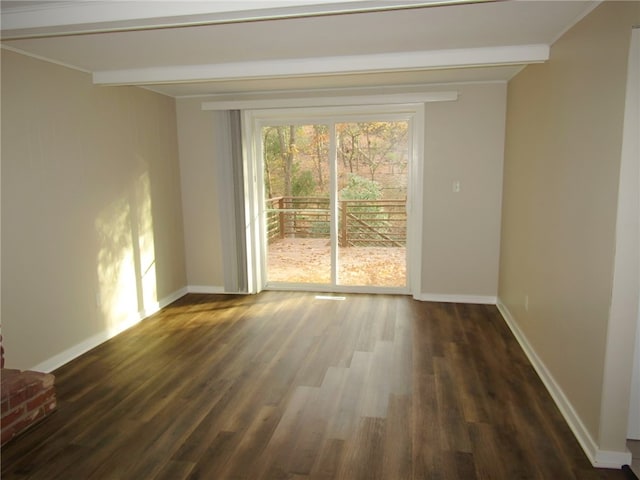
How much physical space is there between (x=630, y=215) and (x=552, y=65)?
1498 millimetres

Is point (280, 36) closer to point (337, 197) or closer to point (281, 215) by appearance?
point (337, 197)

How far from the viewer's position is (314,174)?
17.1ft

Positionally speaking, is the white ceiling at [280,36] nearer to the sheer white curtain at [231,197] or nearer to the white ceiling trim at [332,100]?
the white ceiling trim at [332,100]

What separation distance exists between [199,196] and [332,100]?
192cm

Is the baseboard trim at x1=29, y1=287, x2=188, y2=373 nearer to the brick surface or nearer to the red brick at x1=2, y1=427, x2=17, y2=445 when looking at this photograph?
the brick surface

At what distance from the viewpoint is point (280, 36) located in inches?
114

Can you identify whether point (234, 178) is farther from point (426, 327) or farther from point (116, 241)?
point (426, 327)

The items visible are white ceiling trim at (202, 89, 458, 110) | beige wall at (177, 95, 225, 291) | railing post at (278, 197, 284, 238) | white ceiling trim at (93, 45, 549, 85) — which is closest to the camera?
white ceiling trim at (93, 45, 549, 85)

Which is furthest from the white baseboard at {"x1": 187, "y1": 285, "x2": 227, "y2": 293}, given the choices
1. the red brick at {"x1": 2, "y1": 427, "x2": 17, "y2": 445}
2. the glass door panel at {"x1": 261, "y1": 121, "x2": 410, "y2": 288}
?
the red brick at {"x1": 2, "y1": 427, "x2": 17, "y2": 445}

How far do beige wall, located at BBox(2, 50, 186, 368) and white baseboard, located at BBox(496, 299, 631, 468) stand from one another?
3577 millimetres

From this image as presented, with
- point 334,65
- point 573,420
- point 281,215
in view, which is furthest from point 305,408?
point 281,215

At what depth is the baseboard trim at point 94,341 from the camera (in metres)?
3.36

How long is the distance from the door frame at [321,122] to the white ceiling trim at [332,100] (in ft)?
0.33

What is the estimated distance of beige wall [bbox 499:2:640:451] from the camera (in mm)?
2170
